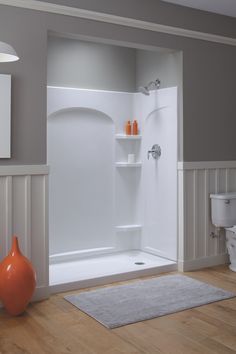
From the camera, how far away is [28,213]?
Result: 11.1ft

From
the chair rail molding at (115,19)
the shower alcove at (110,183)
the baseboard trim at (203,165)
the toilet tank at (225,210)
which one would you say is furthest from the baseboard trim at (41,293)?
the chair rail molding at (115,19)

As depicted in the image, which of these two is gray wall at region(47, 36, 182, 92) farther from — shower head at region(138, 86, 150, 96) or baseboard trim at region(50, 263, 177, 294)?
baseboard trim at region(50, 263, 177, 294)

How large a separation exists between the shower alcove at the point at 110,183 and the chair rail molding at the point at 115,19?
1.82 feet

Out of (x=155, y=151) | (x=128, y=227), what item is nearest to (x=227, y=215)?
(x=155, y=151)

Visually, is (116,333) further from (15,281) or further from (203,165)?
(203,165)

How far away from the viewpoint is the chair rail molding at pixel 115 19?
11.0 feet

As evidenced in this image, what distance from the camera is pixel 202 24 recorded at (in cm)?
426

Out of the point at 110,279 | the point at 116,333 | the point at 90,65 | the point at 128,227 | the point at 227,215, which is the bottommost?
the point at 116,333

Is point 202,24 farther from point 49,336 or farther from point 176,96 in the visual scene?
point 49,336

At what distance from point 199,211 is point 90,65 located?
6.07 ft

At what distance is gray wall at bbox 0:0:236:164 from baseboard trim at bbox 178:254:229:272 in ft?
3.30

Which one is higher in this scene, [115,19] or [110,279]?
[115,19]

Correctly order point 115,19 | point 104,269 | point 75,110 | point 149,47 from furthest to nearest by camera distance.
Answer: point 75,110 < point 104,269 < point 149,47 < point 115,19

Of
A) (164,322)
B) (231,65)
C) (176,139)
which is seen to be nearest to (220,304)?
(164,322)
